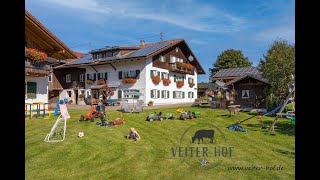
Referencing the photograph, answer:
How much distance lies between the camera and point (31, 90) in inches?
798

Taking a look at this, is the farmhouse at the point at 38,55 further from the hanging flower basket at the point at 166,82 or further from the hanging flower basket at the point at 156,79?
the hanging flower basket at the point at 166,82

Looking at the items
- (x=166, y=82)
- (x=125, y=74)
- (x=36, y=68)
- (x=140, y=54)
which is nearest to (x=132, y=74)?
(x=125, y=74)

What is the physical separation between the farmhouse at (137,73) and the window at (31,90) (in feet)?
41.9

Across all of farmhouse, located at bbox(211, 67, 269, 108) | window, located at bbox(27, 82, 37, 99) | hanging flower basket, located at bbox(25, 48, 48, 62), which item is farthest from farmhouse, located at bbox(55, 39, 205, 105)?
hanging flower basket, located at bbox(25, 48, 48, 62)

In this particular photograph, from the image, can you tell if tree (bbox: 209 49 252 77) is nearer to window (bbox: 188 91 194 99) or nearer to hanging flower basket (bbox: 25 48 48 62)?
window (bbox: 188 91 194 99)

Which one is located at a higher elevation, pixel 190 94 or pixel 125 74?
pixel 125 74

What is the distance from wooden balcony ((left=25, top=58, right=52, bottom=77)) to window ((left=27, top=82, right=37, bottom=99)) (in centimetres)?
107

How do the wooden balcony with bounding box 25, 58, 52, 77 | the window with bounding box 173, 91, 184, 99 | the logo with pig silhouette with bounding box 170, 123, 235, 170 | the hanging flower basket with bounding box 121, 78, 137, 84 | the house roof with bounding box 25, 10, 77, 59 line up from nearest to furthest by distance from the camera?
the logo with pig silhouette with bounding box 170, 123, 235, 170 → the house roof with bounding box 25, 10, 77, 59 → the wooden balcony with bounding box 25, 58, 52, 77 → the hanging flower basket with bounding box 121, 78, 137, 84 → the window with bounding box 173, 91, 184, 99

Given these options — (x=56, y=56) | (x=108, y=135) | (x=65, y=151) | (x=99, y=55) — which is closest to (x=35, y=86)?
(x=56, y=56)

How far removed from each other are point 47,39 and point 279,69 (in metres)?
19.3

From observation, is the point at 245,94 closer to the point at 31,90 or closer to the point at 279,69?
the point at 279,69

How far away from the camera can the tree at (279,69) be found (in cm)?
2078

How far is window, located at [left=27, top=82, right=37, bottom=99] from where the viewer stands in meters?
20.0
